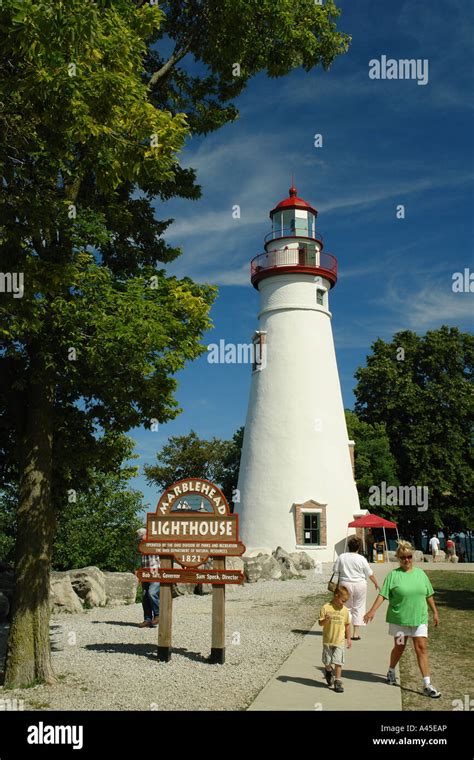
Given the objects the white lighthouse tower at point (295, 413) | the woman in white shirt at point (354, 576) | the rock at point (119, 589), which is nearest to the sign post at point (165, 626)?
the woman in white shirt at point (354, 576)

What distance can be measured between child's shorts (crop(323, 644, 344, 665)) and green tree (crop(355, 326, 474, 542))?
33.2 metres

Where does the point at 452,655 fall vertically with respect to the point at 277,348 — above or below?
below

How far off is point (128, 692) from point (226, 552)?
9.14ft

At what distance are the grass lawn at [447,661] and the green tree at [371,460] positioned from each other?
21.4m

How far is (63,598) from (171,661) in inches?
247

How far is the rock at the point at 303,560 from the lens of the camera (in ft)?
86.5

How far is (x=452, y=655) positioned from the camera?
374 inches

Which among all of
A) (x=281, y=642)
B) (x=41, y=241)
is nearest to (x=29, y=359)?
(x=41, y=241)

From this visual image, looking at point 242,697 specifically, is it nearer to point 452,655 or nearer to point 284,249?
point 452,655

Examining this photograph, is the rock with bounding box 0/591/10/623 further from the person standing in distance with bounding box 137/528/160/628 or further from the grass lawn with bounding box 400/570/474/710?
the grass lawn with bounding box 400/570/474/710

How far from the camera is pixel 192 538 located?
9.95 meters

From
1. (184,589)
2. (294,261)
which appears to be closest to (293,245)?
(294,261)

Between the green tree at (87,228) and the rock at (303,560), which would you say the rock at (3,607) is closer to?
the green tree at (87,228)

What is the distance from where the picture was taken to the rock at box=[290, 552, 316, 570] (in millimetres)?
26378
